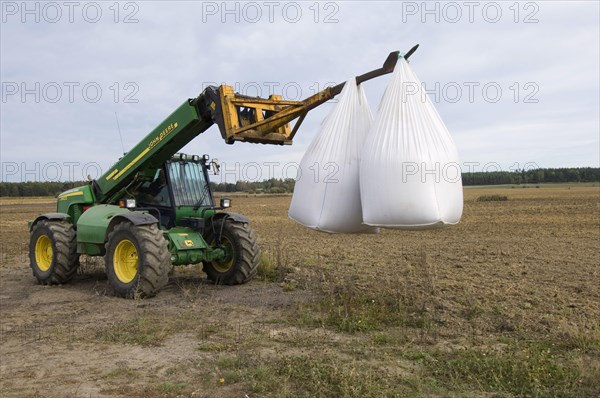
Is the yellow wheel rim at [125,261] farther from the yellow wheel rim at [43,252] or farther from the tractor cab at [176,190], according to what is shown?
the yellow wheel rim at [43,252]

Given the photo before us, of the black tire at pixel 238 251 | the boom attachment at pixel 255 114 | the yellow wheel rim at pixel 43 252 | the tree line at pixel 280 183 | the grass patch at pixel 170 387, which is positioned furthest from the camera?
A: the tree line at pixel 280 183

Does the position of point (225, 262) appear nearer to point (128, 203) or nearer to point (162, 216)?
point (162, 216)

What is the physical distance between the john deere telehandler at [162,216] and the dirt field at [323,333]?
0.47 m

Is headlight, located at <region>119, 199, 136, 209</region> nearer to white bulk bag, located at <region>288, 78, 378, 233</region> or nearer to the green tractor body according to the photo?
the green tractor body

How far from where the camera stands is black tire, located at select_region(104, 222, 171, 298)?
769 centimetres

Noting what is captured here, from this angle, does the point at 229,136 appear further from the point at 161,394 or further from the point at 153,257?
the point at 161,394

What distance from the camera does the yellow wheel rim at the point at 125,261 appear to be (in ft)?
27.2

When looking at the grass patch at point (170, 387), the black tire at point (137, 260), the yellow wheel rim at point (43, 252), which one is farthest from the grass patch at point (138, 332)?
the yellow wheel rim at point (43, 252)

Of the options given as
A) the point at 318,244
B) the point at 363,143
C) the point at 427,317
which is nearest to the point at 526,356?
the point at 427,317

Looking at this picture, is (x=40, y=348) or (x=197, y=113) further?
(x=197, y=113)

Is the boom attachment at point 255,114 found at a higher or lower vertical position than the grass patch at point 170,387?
higher

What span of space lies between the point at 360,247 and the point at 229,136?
6.80 metres

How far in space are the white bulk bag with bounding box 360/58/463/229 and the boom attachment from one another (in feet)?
4.07

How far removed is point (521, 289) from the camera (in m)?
7.54
